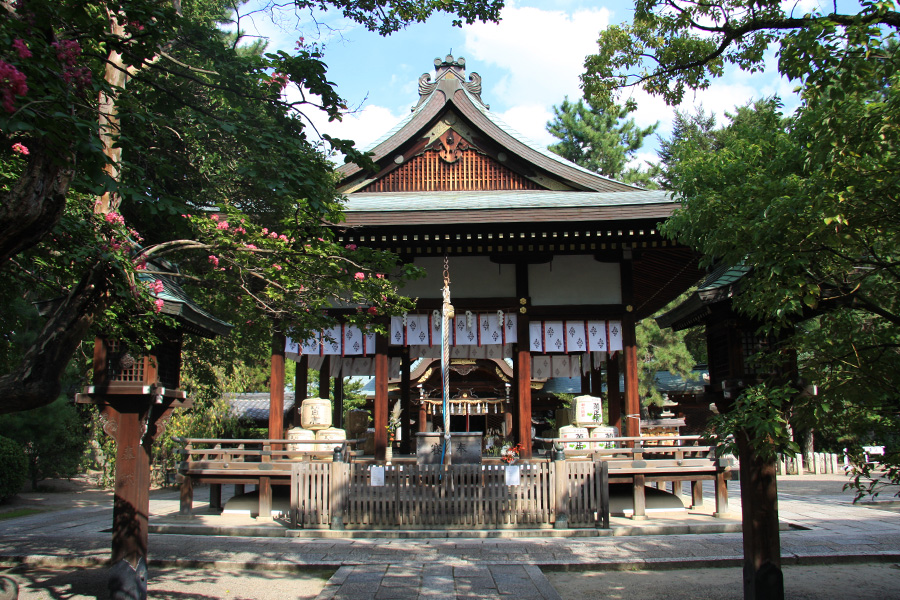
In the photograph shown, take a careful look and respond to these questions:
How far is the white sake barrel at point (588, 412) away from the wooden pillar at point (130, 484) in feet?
27.5

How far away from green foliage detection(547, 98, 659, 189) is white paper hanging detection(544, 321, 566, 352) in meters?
23.4

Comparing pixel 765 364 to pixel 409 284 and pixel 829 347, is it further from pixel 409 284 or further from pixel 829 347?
pixel 409 284

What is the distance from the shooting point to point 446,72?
50.2ft

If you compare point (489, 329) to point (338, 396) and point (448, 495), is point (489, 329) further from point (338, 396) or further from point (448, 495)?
point (338, 396)

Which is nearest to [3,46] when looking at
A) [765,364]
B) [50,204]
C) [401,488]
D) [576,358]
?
[50,204]

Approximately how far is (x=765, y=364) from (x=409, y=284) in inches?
358

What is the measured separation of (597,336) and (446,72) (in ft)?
24.9

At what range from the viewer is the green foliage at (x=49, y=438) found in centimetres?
1652

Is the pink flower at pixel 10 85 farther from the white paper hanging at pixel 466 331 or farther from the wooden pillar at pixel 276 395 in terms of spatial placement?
the white paper hanging at pixel 466 331

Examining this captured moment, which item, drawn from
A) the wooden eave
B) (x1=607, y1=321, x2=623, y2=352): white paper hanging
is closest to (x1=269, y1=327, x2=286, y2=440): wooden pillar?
the wooden eave

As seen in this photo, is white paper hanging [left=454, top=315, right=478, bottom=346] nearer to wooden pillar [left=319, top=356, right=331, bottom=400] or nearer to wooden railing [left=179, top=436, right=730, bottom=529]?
wooden railing [left=179, top=436, right=730, bottom=529]

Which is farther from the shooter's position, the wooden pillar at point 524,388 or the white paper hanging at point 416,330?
the white paper hanging at point 416,330

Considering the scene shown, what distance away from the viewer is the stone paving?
693cm

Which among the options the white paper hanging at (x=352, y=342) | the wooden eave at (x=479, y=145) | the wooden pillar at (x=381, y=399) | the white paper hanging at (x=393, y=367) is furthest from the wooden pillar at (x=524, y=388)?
the white paper hanging at (x=393, y=367)
